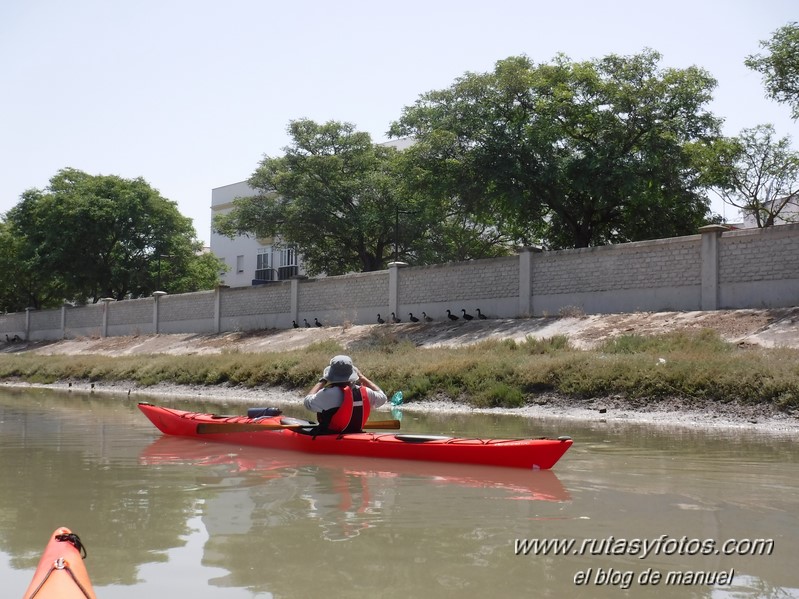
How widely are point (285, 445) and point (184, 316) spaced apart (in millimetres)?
29503

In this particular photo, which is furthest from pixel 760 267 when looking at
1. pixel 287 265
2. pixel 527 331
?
pixel 287 265

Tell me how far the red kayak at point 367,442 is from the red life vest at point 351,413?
0.17m

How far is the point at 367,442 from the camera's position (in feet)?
31.2

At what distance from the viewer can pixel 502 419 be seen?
14586 mm

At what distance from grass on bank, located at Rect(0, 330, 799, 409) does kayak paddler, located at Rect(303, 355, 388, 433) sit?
6.45 metres

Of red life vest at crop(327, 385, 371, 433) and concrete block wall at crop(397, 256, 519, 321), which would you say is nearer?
red life vest at crop(327, 385, 371, 433)

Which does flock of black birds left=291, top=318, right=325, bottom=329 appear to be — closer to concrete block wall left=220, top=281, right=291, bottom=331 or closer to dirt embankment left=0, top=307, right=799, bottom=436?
concrete block wall left=220, top=281, right=291, bottom=331

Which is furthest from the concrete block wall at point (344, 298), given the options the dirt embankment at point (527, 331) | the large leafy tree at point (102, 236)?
the large leafy tree at point (102, 236)

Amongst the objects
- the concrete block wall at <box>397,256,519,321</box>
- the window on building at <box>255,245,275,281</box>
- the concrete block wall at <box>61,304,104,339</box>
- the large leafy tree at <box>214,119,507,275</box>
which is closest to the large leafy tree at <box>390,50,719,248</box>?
the concrete block wall at <box>397,256,519,321</box>

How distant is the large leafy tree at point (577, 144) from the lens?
2575 centimetres

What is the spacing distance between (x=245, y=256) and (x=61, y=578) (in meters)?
59.1

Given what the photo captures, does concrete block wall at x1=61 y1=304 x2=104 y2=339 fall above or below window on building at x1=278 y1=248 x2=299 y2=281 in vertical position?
below

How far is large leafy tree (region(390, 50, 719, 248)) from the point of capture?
25.8 metres

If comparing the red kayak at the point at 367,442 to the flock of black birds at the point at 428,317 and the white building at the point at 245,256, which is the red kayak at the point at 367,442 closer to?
the flock of black birds at the point at 428,317
